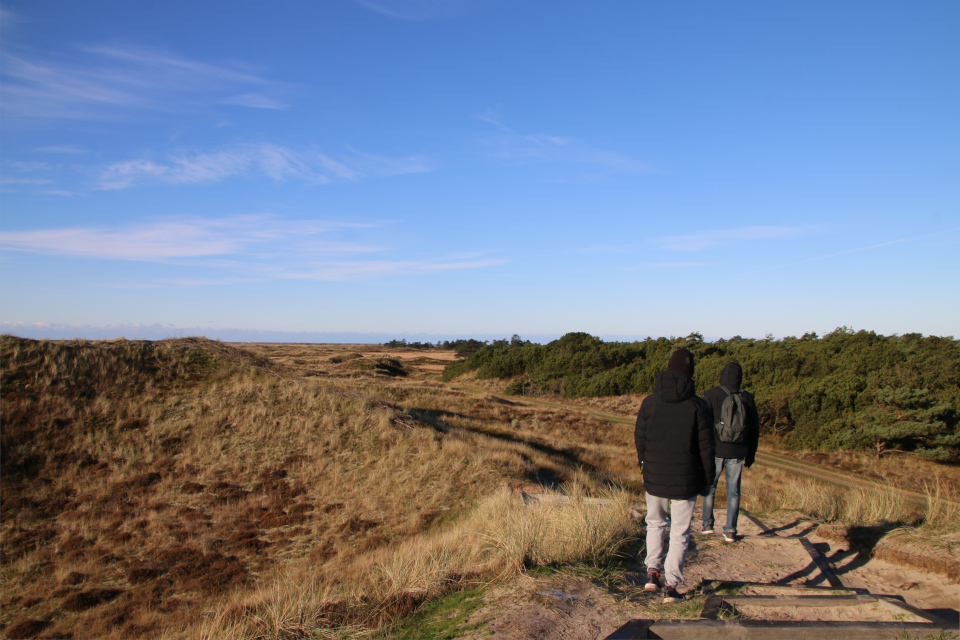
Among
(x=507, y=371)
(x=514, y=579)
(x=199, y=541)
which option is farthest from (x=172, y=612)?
(x=507, y=371)

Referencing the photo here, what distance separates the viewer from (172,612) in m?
7.89

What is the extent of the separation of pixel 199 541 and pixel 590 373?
40.5 meters

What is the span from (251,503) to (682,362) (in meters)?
10.5

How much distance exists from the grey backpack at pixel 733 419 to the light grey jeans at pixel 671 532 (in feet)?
7.35

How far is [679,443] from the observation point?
472 cm

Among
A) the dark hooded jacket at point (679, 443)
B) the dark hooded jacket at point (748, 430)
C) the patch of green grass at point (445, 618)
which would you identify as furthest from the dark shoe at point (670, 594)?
the dark hooded jacket at point (748, 430)

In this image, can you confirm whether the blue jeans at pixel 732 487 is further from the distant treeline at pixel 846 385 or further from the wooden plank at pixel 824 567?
the distant treeline at pixel 846 385

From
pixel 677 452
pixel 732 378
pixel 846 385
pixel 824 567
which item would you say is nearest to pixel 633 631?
pixel 677 452

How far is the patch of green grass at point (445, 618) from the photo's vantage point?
4.57 meters

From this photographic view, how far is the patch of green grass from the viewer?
457 centimetres

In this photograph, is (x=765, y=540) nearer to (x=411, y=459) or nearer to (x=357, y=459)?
(x=411, y=459)

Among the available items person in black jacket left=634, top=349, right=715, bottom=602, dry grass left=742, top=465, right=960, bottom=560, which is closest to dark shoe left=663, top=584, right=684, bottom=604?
person in black jacket left=634, top=349, right=715, bottom=602

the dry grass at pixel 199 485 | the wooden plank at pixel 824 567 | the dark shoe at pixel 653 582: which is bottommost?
the dry grass at pixel 199 485

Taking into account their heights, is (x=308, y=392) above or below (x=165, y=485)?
above
